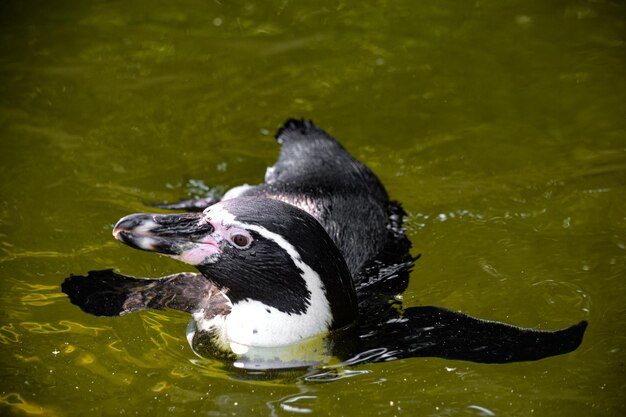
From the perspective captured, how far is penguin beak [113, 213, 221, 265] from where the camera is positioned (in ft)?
11.5

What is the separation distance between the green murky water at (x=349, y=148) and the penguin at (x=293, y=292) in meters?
0.08

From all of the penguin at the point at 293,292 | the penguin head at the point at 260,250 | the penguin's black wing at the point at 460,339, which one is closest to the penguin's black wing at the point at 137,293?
the penguin at the point at 293,292

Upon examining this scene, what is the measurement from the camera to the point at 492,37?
22.4 feet

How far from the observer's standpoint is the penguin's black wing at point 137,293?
403 cm

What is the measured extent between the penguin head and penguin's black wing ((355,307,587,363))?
306mm

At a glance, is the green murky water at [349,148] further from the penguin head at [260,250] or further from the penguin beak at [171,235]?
the penguin beak at [171,235]

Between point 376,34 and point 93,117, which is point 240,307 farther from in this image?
point 376,34

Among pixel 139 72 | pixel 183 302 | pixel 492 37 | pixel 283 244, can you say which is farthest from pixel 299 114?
pixel 283 244

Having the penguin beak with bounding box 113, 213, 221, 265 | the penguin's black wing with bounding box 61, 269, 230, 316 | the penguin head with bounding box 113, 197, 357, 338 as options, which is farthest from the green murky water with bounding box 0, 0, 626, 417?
the penguin beak with bounding box 113, 213, 221, 265

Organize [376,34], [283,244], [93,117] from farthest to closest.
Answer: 1. [376,34]
2. [93,117]
3. [283,244]

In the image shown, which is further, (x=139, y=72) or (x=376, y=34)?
(x=376, y=34)

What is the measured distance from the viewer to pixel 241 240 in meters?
3.54

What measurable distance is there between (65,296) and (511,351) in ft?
6.45

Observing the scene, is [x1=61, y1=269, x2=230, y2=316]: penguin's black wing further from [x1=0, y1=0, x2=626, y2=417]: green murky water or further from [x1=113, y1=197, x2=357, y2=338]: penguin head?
[x1=113, y1=197, x2=357, y2=338]: penguin head
